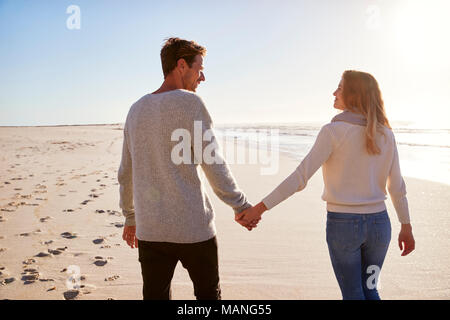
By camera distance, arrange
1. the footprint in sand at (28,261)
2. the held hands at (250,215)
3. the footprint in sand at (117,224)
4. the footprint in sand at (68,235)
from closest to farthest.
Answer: the held hands at (250,215), the footprint in sand at (28,261), the footprint in sand at (68,235), the footprint in sand at (117,224)

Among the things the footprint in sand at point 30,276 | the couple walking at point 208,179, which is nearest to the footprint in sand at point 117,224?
the footprint in sand at point 30,276

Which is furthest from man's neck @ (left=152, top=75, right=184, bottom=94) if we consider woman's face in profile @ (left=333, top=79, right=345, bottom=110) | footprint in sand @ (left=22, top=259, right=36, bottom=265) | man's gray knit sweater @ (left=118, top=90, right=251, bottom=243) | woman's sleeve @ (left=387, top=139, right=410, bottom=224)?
footprint in sand @ (left=22, top=259, right=36, bottom=265)

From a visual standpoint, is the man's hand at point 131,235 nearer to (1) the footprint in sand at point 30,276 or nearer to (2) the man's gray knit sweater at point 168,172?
(2) the man's gray knit sweater at point 168,172

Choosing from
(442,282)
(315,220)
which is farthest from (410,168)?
(442,282)

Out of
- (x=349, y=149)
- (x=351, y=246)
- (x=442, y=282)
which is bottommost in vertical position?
(x=442, y=282)

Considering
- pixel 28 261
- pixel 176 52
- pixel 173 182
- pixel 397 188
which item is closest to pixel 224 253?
pixel 28 261

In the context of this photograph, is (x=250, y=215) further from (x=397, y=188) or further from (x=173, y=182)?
(x=397, y=188)

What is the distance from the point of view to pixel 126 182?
2.13 m

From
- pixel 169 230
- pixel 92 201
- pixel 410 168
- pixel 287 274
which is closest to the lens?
pixel 169 230

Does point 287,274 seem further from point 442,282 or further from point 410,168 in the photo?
point 410,168

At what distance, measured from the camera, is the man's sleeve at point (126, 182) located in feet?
6.69

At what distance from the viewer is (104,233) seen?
4.79 meters

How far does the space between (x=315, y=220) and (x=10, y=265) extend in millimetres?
4439

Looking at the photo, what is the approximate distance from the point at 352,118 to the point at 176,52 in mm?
1125
